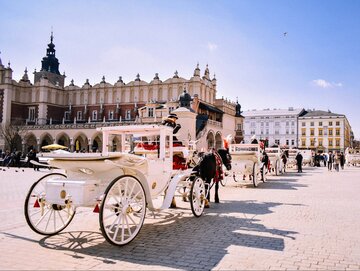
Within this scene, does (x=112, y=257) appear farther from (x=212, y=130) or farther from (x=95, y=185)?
(x=212, y=130)

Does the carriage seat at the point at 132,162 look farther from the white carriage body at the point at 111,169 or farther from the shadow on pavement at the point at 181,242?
the shadow on pavement at the point at 181,242

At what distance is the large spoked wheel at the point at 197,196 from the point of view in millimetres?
7135

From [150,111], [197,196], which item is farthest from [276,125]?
[197,196]

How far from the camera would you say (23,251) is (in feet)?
15.3

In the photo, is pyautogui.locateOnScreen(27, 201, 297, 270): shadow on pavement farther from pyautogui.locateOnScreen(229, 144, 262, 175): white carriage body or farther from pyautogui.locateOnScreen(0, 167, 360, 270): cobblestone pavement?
pyautogui.locateOnScreen(229, 144, 262, 175): white carriage body

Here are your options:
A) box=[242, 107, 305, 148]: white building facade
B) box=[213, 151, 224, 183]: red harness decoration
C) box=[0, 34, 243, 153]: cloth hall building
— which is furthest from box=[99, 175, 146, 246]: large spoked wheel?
→ box=[242, 107, 305, 148]: white building facade

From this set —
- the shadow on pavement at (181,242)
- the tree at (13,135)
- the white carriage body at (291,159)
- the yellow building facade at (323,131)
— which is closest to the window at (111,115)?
the tree at (13,135)

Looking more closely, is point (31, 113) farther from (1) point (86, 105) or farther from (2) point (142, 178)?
(2) point (142, 178)

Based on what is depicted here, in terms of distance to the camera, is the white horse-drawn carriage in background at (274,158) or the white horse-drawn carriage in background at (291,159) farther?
the white horse-drawn carriage in background at (291,159)

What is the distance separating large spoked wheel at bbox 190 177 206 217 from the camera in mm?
7135

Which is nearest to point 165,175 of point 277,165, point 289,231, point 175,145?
point 175,145

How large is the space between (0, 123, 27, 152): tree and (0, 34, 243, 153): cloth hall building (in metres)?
0.16

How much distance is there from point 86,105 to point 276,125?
57.9 m

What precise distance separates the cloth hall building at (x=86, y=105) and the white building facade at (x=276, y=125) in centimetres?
3919
